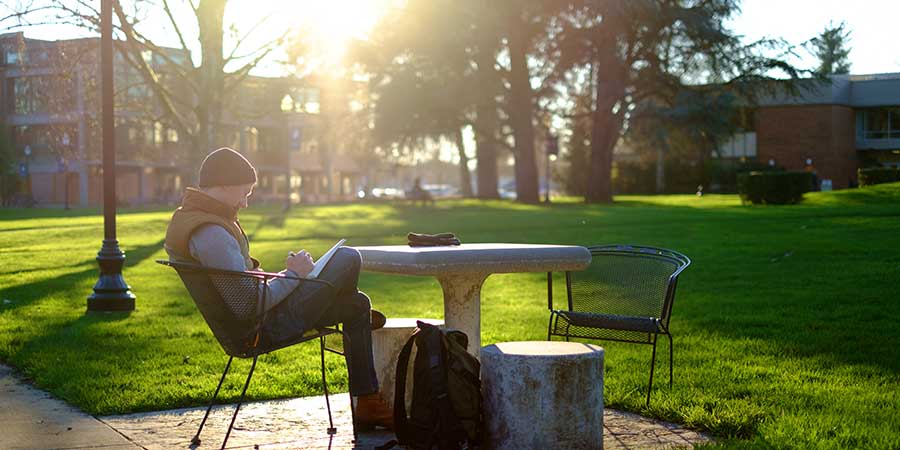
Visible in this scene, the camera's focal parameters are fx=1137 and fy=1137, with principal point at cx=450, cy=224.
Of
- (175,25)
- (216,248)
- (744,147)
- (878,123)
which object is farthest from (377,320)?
(744,147)

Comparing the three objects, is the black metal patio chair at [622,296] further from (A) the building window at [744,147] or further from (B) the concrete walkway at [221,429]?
(A) the building window at [744,147]

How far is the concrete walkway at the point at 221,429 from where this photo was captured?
5.89 metres

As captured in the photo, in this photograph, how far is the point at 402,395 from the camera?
229 inches

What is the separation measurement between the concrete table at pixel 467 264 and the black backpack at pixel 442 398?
33 centimetres

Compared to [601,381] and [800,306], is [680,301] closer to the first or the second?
[800,306]

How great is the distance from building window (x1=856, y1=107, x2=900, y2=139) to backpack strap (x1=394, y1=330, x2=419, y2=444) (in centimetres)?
5288

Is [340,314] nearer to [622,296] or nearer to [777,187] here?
[622,296]

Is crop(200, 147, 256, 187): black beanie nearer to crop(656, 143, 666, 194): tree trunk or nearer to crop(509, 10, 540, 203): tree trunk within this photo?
crop(509, 10, 540, 203): tree trunk

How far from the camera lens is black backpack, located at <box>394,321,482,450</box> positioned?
18.0ft

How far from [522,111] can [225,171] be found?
1547 inches

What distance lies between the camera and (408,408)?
20.6 feet

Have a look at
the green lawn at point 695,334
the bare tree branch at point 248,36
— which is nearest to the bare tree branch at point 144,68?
the bare tree branch at point 248,36

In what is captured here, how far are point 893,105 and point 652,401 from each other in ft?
171

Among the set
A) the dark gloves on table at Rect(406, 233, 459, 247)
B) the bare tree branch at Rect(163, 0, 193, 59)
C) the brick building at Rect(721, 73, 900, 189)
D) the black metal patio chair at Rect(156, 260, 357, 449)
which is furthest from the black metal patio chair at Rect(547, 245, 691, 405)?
the brick building at Rect(721, 73, 900, 189)
